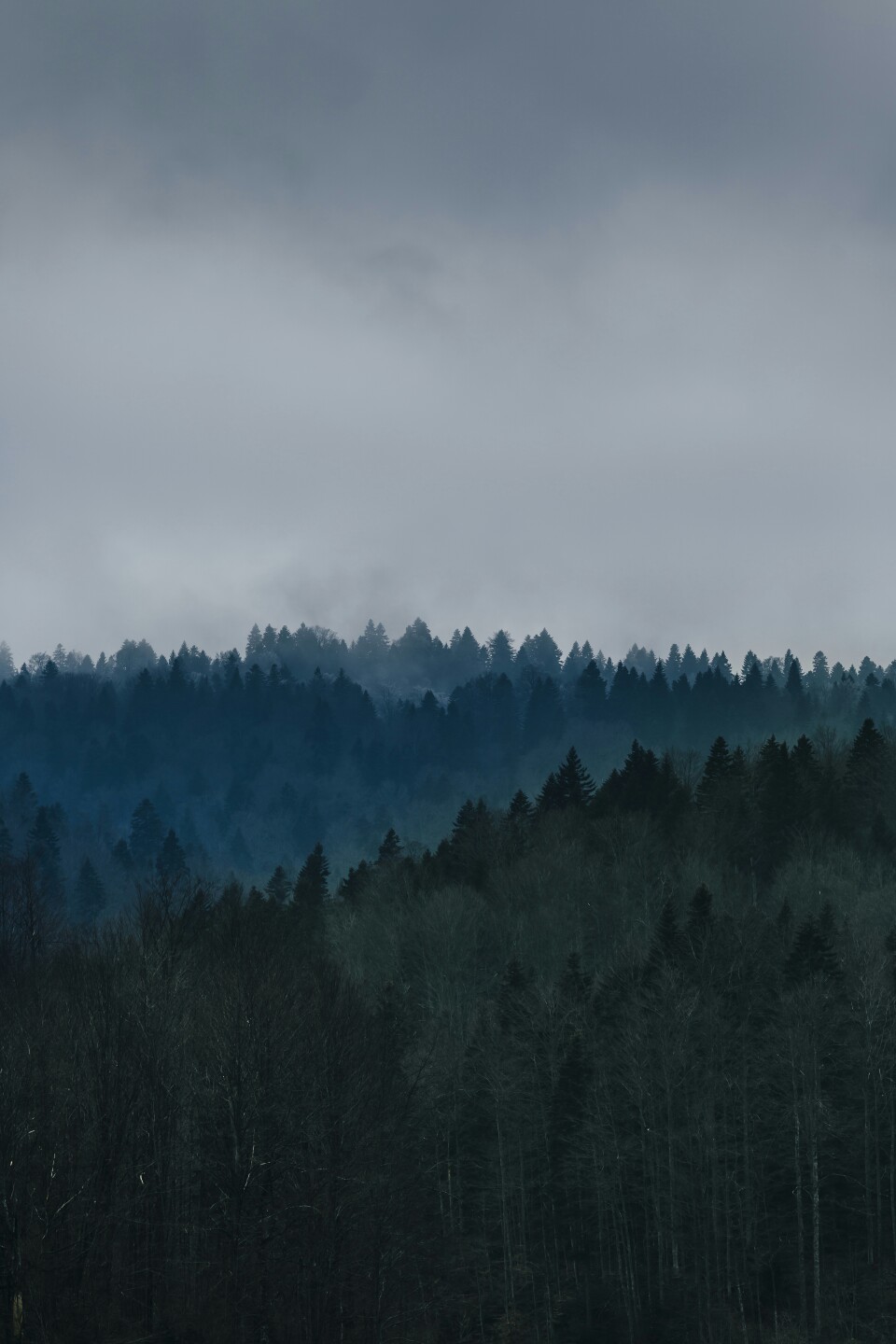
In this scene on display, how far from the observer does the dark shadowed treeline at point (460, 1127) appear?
40.3m

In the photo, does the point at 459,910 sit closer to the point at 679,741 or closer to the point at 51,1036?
the point at 51,1036

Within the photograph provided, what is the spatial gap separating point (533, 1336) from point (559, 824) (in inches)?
1938

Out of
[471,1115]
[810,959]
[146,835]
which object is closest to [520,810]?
[471,1115]

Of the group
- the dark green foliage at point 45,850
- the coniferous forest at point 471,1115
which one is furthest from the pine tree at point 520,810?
the dark green foliage at point 45,850

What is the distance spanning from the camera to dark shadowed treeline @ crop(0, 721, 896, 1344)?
40.3m

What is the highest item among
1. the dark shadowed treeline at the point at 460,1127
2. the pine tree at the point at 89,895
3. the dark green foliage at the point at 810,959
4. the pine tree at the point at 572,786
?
the pine tree at the point at 572,786

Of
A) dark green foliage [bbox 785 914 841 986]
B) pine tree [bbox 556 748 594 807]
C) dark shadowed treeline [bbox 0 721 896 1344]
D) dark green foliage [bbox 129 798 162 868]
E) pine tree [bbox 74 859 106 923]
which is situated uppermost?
dark green foliage [bbox 129 798 162 868]

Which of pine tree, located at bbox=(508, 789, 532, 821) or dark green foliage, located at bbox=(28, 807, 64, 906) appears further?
dark green foliage, located at bbox=(28, 807, 64, 906)

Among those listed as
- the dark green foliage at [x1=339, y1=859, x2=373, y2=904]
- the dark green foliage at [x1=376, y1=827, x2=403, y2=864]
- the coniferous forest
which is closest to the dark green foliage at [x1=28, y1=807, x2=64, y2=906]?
the dark green foliage at [x1=376, y1=827, x2=403, y2=864]

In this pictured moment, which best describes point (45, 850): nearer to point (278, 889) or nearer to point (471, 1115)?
point (278, 889)

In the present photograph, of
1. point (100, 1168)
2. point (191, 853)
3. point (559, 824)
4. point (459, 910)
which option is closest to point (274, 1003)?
point (100, 1168)

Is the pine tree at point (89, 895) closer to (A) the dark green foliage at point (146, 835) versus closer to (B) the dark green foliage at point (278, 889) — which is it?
(A) the dark green foliage at point (146, 835)

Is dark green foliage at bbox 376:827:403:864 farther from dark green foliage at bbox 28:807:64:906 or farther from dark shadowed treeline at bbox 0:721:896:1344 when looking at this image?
dark green foliage at bbox 28:807:64:906

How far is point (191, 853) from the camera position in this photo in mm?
183500
